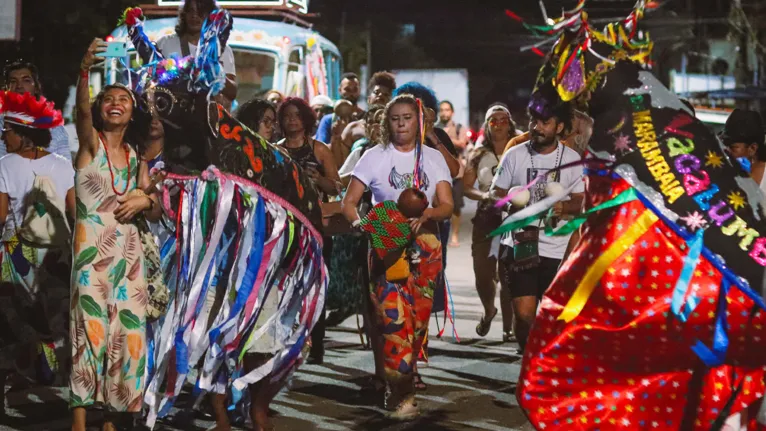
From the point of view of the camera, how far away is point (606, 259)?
16.3 ft

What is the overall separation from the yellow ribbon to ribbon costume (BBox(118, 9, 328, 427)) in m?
1.96

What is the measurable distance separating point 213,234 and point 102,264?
1.95 ft

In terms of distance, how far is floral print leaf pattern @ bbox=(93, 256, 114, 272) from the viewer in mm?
5918

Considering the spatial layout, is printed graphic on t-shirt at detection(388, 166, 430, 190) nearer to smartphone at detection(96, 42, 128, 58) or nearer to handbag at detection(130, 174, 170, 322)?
handbag at detection(130, 174, 170, 322)

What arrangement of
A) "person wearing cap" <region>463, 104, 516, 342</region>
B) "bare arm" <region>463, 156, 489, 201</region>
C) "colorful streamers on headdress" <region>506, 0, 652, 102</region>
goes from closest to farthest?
"colorful streamers on headdress" <region>506, 0, 652, 102</region>
"bare arm" <region>463, 156, 489, 201</region>
"person wearing cap" <region>463, 104, 516, 342</region>

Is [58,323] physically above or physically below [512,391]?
above

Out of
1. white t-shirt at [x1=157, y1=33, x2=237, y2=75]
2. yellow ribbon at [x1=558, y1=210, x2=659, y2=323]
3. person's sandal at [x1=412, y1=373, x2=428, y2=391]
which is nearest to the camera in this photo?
yellow ribbon at [x1=558, y1=210, x2=659, y2=323]

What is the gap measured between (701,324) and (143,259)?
2.90 m

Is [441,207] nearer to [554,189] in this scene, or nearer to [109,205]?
[554,189]

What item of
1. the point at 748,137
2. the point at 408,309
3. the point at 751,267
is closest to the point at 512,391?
the point at 408,309

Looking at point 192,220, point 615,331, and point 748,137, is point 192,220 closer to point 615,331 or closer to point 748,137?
point 615,331

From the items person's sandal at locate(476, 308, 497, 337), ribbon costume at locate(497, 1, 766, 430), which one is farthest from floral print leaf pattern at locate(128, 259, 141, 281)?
person's sandal at locate(476, 308, 497, 337)

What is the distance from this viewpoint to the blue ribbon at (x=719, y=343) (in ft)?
15.6

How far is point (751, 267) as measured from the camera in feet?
15.6
